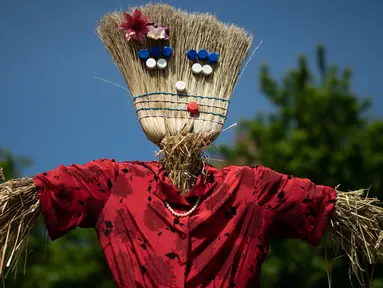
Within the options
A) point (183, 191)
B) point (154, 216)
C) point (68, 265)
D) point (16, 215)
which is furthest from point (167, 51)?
point (68, 265)

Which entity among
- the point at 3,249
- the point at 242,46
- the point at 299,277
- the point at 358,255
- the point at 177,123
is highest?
the point at 242,46

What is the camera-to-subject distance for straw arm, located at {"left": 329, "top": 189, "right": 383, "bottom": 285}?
3891 mm

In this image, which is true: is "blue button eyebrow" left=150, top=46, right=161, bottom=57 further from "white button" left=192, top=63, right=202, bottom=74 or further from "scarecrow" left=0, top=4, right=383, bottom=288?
"white button" left=192, top=63, right=202, bottom=74

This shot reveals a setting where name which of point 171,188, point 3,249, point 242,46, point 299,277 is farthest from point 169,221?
point 299,277

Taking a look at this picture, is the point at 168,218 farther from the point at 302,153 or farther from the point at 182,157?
the point at 302,153

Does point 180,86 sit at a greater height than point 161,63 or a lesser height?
lesser

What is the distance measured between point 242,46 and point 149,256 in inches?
44.8

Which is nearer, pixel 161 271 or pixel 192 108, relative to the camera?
pixel 161 271

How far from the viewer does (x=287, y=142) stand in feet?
34.2

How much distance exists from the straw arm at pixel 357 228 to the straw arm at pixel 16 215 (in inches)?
54.2

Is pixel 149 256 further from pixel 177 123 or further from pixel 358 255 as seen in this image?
pixel 358 255

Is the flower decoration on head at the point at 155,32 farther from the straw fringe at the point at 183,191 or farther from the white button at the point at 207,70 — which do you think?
the straw fringe at the point at 183,191

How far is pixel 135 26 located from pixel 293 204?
3.56ft

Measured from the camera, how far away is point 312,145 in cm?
1043
